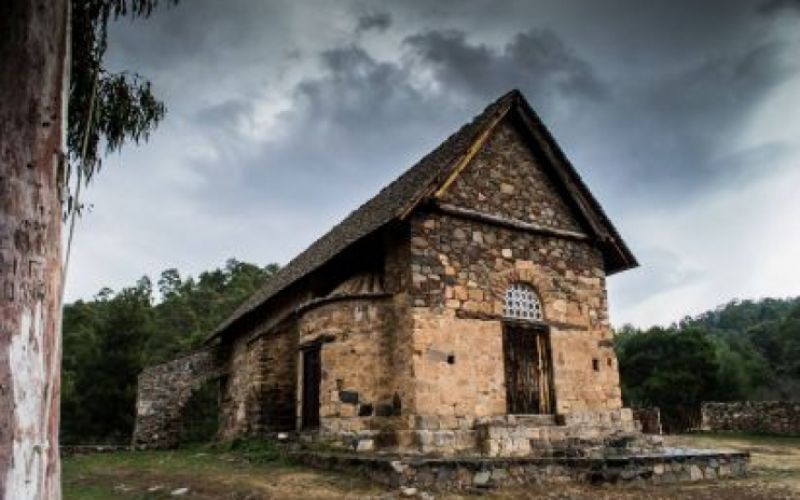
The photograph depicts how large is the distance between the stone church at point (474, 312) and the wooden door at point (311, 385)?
1.4 inches

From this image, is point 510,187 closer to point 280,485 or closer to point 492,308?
point 492,308

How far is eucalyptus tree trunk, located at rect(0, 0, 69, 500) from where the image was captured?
12.5ft

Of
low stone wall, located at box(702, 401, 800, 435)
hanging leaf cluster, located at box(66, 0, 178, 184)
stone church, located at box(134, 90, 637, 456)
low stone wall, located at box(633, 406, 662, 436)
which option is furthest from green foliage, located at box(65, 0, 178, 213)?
low stone wall, located at box(702, 401, 800, 435)

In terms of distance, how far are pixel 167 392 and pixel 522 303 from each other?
46.4 ft

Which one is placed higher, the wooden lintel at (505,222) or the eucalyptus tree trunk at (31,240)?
the wooden lintel at (505,222)

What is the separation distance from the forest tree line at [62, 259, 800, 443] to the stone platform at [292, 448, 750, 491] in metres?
14.8

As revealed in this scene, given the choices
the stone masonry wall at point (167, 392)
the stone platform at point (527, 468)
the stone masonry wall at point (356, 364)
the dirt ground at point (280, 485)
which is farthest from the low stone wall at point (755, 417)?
the stone masonry wall at point (167, 392)

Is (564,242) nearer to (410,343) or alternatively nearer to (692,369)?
(410,343)

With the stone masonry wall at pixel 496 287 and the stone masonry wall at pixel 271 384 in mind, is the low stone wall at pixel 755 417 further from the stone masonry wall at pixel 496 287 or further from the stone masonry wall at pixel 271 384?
the stone masonry wall at pixel 271 384

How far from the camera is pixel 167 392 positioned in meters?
21.9

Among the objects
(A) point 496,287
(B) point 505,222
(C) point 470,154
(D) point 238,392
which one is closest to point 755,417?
(A) point 496,287

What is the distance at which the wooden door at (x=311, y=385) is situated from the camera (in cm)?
1348

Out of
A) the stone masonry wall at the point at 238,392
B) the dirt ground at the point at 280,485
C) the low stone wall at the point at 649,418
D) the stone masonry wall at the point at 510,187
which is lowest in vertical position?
the dirt ground at the point at 280,485

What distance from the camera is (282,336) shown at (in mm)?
A: 16828
